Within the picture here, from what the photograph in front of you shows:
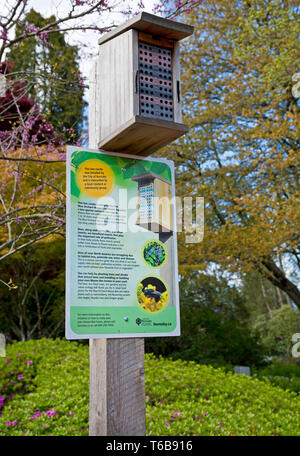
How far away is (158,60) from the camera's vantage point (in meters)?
2.11

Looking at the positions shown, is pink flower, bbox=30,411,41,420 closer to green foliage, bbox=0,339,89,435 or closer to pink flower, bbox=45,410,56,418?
green foliage, bbox=0,339,89,435

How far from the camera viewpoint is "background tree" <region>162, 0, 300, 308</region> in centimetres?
689

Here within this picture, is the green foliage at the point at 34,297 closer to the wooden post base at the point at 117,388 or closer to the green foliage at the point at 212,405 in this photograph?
the green foliage at the point at 212,405

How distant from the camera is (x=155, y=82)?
6.82 feet

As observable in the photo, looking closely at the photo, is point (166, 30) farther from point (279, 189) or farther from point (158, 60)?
point (279, 189)

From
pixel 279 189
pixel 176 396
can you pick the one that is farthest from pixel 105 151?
pixel 279 189

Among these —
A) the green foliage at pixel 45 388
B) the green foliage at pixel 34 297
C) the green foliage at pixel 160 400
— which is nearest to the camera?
the green foliage at pixel 160 400

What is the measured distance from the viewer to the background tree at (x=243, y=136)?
6.89m

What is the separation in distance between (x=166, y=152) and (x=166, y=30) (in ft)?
19.9

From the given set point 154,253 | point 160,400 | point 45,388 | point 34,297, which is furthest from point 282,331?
point 154,253

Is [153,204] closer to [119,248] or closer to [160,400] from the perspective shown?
[119,248]

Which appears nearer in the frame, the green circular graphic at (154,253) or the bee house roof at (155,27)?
the bee house roof at (155,27)

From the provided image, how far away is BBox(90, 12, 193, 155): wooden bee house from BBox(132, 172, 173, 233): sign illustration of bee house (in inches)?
5.6

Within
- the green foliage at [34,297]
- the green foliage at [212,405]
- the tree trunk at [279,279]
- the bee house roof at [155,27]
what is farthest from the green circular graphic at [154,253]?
the green foliage at [34,297]
